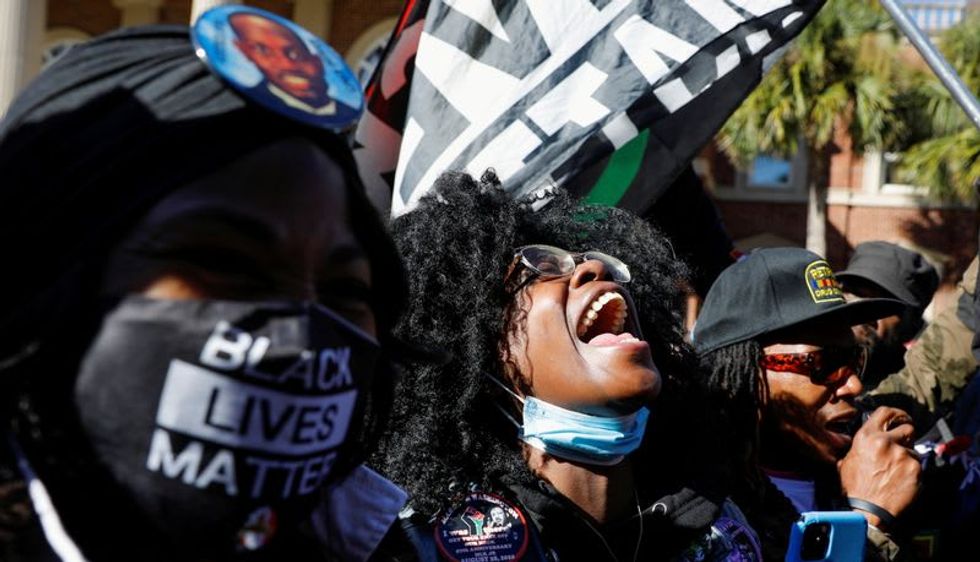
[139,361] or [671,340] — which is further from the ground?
[139,361]

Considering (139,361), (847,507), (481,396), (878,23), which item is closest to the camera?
(139,361)

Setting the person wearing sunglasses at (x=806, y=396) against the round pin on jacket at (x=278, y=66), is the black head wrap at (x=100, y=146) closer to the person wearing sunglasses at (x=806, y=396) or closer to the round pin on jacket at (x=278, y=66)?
the round pin on jacket at (x=278, y=66)

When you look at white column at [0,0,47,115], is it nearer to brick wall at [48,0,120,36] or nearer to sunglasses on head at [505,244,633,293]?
brick wall at [48,0,120,36]

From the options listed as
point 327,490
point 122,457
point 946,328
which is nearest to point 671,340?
point 327,490

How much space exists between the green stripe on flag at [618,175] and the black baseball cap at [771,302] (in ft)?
1.32

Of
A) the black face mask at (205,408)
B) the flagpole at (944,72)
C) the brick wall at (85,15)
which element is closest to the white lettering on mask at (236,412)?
the black face mask at (205,408)

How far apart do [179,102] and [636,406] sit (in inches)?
48.1

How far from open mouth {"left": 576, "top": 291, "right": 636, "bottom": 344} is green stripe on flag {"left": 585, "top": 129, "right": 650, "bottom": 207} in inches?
45.4

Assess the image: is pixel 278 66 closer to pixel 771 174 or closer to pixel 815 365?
pixel 815 365

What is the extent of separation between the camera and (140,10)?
2345 centimetres

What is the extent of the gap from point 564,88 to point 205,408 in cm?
226

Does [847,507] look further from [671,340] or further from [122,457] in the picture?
[122,457]

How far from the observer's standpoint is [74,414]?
1309 millimetres

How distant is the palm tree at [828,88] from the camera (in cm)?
2105
